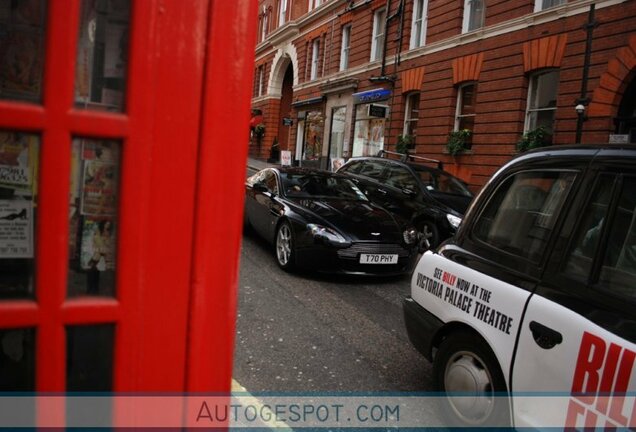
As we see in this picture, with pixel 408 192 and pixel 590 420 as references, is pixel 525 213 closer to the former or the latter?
pixel 590 420

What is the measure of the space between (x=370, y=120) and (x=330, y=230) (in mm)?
18076

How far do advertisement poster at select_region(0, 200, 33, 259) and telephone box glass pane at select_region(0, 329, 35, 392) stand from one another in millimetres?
157

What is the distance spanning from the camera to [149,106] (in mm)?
1064

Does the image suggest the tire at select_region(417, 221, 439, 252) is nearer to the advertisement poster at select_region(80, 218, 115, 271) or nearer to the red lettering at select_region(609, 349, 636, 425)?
the red lettering at select_region(609, 349, 636, 425)

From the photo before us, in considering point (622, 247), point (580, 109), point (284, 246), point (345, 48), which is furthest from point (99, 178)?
point (345, 48)

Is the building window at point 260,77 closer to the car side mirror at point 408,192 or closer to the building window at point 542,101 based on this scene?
the building window at point 542,101

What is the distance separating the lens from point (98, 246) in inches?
43.9

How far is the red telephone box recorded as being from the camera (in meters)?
1.01

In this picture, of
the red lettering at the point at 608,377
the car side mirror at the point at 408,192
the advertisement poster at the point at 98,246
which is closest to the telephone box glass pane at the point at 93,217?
the advertisement poster at the point at 98,246

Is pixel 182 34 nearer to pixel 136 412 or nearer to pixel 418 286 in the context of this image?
pixel 136 412

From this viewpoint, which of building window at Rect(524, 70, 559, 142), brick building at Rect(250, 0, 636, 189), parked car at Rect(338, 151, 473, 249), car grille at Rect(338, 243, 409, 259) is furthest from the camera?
building window at Rect(524, 70, 559, 142)

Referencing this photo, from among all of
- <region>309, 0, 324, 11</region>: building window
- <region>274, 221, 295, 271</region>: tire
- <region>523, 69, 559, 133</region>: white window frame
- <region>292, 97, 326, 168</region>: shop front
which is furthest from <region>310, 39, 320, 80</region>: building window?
<region>274, 221, 295, 271</region>: tire

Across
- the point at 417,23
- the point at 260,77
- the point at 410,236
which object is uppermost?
the point at 260,77

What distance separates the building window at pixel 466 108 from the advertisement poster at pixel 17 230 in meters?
17.4
